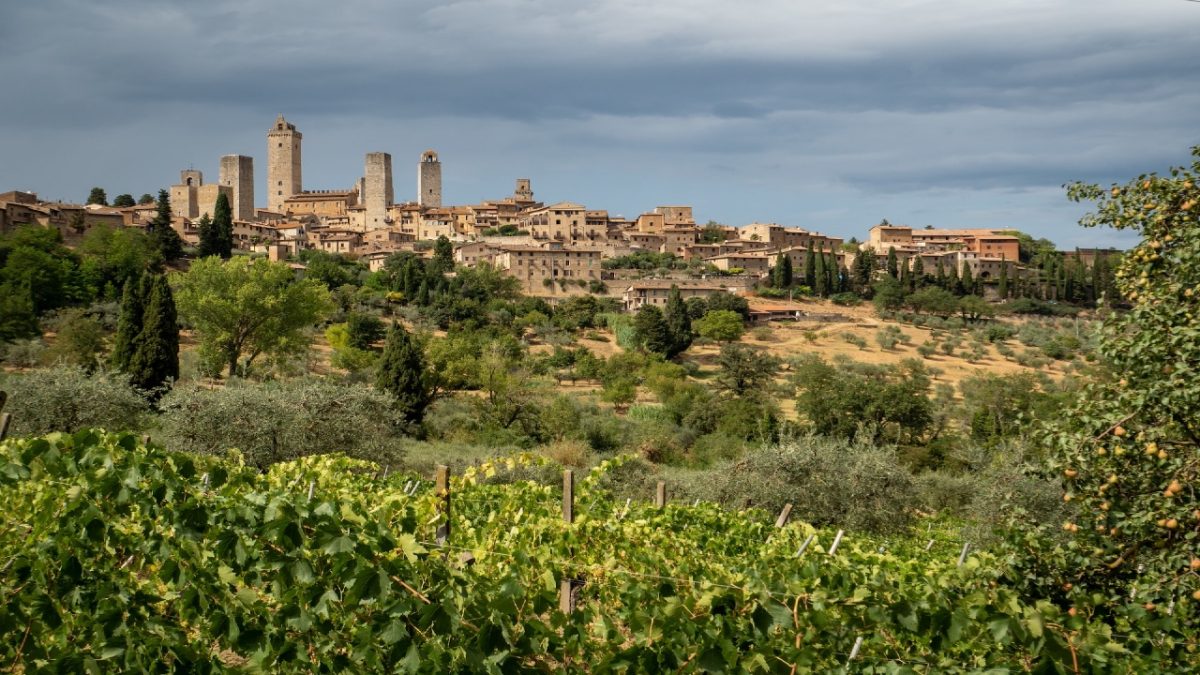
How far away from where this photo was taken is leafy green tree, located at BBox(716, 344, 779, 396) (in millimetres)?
39469

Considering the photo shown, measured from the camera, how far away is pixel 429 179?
119 metres

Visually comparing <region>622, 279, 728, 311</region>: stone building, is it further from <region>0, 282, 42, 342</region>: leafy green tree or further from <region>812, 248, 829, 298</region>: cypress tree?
<region>0, 282, 42, 342</region>: leafy green tree

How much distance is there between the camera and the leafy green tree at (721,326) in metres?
57.7

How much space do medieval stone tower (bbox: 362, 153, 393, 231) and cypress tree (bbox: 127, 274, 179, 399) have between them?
81018 millimetres

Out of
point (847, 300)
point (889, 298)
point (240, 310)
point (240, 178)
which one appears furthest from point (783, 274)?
point (240, 178)

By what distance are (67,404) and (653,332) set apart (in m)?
36.1

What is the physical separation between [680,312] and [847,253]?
5080 centimetres

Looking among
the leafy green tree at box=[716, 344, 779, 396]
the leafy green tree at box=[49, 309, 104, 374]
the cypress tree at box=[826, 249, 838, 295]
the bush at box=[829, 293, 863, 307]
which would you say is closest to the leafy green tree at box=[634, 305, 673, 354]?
the leafy green tree at box=[716, 344, 779, 396]

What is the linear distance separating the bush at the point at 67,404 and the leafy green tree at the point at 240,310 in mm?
13082

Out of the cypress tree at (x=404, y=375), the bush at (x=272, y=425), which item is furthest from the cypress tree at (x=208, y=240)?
the bush at (x=272, y=425)

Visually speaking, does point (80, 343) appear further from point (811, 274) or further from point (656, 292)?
point (811, 274)

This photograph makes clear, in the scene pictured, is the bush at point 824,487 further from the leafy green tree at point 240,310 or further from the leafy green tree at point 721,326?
the leafy green tree at point 721,326

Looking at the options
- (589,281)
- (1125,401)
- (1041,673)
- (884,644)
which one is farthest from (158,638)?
(589,281)

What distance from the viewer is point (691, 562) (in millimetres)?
6793
